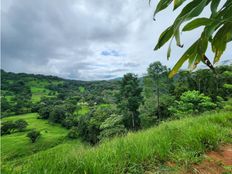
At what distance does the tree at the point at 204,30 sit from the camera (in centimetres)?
187

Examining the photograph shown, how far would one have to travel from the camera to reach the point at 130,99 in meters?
33.2

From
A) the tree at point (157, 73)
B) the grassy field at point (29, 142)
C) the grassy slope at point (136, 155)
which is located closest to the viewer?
the grassy slope at point (136, 155)

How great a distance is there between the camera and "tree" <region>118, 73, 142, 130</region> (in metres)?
32.4

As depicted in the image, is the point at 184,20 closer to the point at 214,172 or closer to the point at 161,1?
the point at 161,1

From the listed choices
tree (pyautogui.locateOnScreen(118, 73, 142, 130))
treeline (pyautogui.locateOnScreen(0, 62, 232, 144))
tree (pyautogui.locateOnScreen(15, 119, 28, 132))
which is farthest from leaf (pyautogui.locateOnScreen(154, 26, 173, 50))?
tree (pyautogui.locateOnScreen(15, 119, 28, 132))

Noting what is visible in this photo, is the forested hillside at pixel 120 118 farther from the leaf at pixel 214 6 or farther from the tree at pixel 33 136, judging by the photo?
the leaf at pixel 214 6

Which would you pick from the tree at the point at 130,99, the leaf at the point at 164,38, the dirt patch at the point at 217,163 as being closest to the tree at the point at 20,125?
the tree at the point at 130,99

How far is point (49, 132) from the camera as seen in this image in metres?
56.2

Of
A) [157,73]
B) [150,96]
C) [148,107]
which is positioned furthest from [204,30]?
[150,96]

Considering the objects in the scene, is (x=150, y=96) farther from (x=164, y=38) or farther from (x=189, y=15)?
(x=189, y=15)

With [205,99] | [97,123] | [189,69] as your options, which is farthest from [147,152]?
[97,123]

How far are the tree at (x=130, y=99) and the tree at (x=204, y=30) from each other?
29353mm

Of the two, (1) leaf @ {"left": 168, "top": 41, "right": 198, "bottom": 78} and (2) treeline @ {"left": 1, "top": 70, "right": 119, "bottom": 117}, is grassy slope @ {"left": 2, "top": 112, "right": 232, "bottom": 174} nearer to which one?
(1) leaf @ {"left": 168, "top": 41, "right": 198, "bottom": 78}

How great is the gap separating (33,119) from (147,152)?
6975 centimetres
